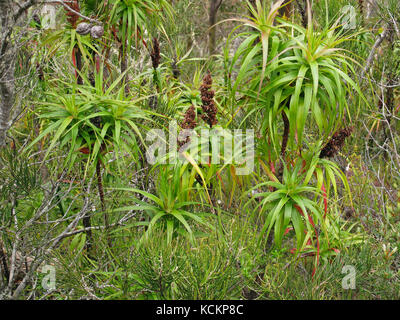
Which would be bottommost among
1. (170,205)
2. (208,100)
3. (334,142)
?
(170,205)

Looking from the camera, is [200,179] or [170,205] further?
[200,179]

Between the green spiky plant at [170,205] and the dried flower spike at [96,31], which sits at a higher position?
the dried flower spike at [96,31]

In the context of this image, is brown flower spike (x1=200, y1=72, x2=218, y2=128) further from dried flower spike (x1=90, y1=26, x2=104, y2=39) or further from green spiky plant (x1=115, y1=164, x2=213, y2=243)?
dried flower spike (x1=90, y1=26, x2=104, y2=39)

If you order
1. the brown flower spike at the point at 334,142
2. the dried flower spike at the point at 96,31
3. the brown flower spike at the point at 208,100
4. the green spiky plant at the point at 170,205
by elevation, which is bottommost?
the green spiky plant at the point at 170,205

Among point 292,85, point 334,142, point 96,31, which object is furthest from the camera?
point 96,31

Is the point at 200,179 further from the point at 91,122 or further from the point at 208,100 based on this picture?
the point at 91,122

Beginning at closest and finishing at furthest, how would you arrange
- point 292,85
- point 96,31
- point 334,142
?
point 292,85 < point 334,142 < point 96,31

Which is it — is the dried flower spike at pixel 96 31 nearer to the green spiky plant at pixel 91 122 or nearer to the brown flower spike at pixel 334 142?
the green spiky plant at pixel 91 122

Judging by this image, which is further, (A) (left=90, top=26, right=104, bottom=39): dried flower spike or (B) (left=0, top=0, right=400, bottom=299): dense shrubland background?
(A) (left=90, top=26, right=104, bottom=39): dried flower spike

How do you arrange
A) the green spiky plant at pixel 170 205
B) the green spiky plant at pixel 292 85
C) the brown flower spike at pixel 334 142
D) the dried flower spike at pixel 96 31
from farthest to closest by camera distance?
the dried flower spike at pixel 96 31, the brown flower spike at pixel 334 142, the green spiky plant at pixel 170 205, the green spiky plant at pixel 292 85

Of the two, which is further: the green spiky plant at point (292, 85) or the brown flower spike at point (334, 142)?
the brown flower spike at point (334, 142)

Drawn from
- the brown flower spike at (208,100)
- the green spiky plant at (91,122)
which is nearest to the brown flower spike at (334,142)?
the brown flower spike at (208,100)

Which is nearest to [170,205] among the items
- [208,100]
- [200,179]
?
[200,179]

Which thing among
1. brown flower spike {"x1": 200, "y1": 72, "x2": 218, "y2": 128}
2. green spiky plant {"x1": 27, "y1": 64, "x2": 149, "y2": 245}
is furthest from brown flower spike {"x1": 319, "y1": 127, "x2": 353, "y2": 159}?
green spiky plant {"x1": 27, "y1": 64, "x2": 149, "y2": 245}
